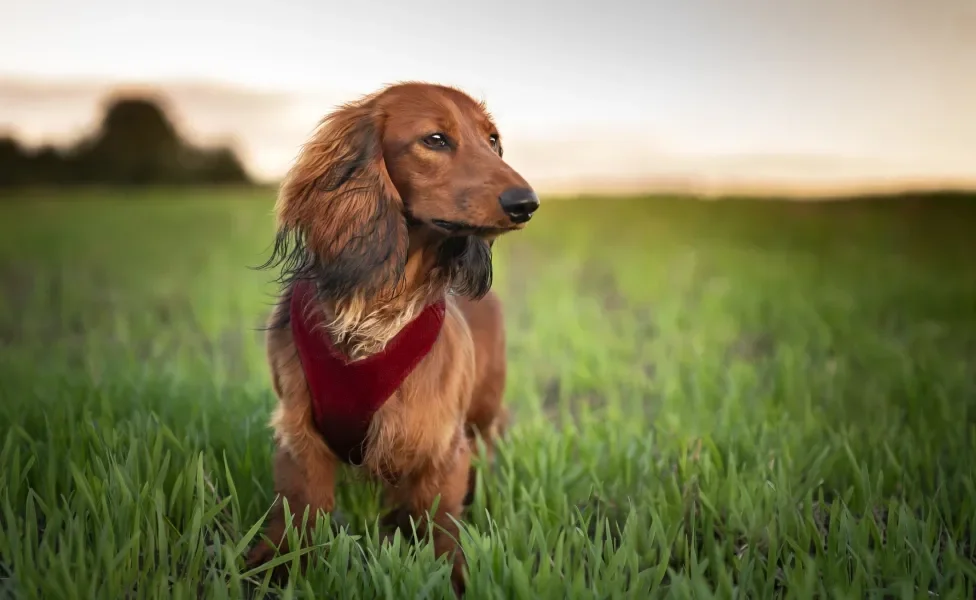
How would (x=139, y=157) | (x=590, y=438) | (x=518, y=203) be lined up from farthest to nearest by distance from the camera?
1. (x=139, y=157)
2. (x=590, y=438)
3. (x=518, y=203)

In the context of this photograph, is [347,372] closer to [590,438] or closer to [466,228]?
[466,228]

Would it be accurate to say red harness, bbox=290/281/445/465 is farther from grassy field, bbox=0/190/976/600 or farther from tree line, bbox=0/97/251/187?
tree line, bbox=0/97/251/187

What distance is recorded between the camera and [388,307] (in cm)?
265

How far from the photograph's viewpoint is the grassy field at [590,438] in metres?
2.30

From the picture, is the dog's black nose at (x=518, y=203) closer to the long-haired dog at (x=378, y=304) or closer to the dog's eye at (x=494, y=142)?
the long-haired dog at (x=378, y=304)

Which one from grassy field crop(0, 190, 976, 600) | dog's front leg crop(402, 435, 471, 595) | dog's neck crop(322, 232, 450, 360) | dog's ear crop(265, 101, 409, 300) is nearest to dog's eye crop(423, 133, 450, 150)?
dog's ear crop(265, 101, 409, 300)

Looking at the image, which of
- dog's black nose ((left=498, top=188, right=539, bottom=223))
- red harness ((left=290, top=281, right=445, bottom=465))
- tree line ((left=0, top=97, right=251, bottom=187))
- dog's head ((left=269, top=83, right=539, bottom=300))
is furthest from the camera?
tree line ((left=0, top=97, right=251, bottom=187))

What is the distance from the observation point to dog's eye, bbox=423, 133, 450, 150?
2.51 metres

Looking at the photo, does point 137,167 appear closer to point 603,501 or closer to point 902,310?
point 902,310

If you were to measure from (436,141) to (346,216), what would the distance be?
0.39 metres

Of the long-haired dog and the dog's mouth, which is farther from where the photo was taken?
the long-haired dog

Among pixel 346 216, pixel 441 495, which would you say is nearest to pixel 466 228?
pixel 346 216

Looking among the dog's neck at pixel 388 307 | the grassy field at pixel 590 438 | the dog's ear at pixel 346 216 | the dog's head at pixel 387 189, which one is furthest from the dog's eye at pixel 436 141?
the grassy field at pixel 590 438

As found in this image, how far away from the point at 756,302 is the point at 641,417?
370 centimetres
